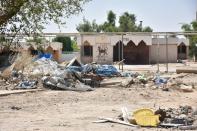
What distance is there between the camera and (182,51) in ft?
243

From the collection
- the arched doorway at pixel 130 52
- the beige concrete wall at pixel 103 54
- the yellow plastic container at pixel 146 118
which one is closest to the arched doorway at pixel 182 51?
the arched doorway at pixel 130 52

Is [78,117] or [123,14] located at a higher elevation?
[123,14]

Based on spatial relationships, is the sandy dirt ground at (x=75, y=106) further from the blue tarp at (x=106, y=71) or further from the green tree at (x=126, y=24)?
the green tree at (x=126, y=24)

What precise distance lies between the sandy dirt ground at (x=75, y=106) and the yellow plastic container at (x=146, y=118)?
0.48 m

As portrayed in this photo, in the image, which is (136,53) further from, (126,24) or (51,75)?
(51,75)

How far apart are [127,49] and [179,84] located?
42.3m

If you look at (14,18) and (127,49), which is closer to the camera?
(14,18)

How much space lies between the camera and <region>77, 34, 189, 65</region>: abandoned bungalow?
59.5m

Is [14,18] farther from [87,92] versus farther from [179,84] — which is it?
[179,84]

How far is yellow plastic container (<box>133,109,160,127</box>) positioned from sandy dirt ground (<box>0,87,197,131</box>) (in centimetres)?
48

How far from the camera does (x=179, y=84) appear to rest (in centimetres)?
2525

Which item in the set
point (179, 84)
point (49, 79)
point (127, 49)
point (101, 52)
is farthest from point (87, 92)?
point (127, 49)

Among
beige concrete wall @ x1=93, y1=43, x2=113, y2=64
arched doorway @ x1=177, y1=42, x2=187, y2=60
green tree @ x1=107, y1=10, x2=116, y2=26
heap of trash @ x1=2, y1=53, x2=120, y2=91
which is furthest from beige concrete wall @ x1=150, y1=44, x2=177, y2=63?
green tree @ x1=107, y1=10, x2=116, y2=26

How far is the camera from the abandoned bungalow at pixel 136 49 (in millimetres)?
59463
